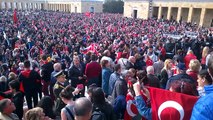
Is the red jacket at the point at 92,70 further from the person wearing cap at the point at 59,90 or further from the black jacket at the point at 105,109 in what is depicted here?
the black jacket at the point at 105,109

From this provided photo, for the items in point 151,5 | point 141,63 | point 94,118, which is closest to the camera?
point 94,118

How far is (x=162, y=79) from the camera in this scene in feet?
19.2

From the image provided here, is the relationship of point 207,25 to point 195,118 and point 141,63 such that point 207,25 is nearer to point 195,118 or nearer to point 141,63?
point 141,63

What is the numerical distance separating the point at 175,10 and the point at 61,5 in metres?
54.2

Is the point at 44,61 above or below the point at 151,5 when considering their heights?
below

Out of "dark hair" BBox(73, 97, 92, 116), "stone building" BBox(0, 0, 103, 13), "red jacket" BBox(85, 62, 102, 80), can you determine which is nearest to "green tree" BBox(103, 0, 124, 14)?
"stone building" BBox(0, 0, 103, 13)

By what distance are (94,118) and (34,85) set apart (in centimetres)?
346

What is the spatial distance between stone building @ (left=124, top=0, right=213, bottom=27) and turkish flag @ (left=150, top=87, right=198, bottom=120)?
3730 centimetres

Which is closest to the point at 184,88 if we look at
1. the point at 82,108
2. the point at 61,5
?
the point at 82,108

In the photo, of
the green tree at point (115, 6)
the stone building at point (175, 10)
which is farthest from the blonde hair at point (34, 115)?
the green tree at point (115, 6)

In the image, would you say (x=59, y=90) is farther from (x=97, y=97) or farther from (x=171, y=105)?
(x=171, y=105)

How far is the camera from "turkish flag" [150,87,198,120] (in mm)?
2631

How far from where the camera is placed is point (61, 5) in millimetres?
89562

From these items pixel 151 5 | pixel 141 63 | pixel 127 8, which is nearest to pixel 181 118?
pixel 141 63
